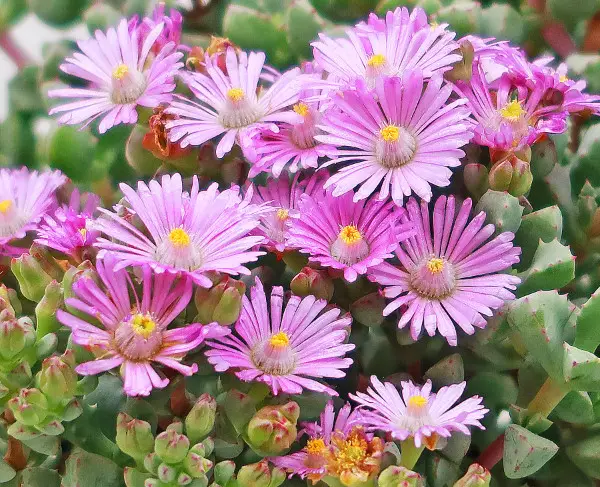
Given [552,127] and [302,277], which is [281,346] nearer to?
[302,277]

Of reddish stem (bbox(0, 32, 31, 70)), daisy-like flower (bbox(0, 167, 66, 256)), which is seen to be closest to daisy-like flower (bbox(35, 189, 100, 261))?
daisy-like flower (bbox(0, 167, 66, 256))

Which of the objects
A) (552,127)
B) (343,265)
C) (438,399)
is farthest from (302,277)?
(552,127)

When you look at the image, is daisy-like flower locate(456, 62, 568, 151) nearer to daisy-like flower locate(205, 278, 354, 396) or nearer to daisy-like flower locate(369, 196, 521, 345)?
daisy-like flower locate(369, 196, 521, 345)

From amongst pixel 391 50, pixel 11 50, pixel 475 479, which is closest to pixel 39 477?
pixel 475 479

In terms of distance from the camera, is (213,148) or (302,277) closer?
(302,277)

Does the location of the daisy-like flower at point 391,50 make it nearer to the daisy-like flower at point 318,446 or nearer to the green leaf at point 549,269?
the green leaf at point 549,269

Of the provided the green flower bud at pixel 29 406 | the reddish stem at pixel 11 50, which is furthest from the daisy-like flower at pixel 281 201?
the reddish stem at pixel 11 50
